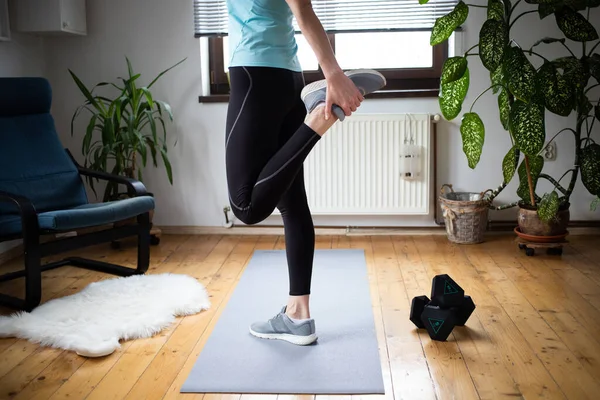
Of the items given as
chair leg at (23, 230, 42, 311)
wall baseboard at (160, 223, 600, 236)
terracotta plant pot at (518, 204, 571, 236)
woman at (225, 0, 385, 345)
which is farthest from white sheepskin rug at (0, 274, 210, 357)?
terracotta plant pot at (518, 204, 571, 236)

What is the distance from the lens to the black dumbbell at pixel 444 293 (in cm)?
242

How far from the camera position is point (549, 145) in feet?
13.0

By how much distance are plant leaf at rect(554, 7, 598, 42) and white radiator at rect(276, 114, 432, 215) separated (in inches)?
34.9

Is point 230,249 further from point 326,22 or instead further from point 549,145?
point 549,145

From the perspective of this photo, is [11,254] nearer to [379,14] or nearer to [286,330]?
[286,330]

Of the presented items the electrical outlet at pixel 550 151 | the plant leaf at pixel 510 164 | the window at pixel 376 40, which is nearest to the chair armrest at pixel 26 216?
the window at pixel 376 40

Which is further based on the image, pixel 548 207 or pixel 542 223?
pixel 542 223

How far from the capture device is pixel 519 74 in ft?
10.7

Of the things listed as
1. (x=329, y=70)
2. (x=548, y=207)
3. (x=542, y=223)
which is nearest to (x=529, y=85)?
(x=548, y=207)

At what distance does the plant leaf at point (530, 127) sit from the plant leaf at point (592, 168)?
33 centimetres

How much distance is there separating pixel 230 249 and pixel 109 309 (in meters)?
1.20

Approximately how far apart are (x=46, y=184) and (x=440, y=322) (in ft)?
6.41

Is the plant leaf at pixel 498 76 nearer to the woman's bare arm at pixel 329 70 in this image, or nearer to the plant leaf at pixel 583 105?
the plant leaf at pixel 583 105

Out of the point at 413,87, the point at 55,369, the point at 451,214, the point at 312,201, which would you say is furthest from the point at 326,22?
the point at 55,369
